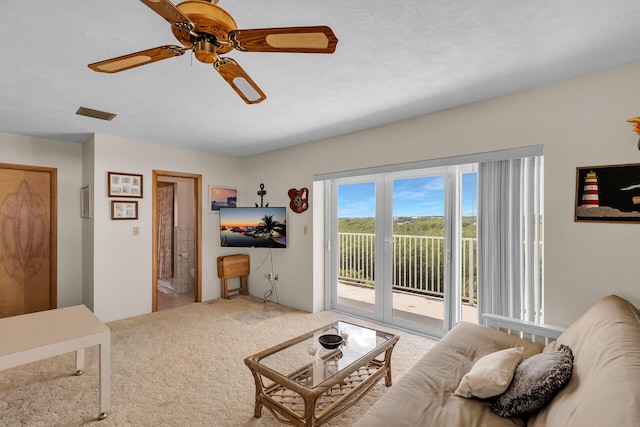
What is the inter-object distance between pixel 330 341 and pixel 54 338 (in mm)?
1762

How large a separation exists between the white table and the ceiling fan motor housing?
6.13 feet

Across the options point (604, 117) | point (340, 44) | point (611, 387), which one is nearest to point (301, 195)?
point (340, 44)

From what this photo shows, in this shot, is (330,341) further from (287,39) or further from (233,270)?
(233,270)

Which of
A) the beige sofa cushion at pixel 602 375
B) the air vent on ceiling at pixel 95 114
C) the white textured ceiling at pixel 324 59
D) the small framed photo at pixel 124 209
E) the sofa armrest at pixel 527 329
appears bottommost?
the sofa armrest at pixel 527 329

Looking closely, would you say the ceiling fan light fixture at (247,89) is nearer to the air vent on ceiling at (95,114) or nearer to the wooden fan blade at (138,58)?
the wooden fan blade at (138,58)

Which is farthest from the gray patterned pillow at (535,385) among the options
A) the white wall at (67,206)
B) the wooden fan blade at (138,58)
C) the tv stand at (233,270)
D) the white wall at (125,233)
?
the white wall at (67,206)

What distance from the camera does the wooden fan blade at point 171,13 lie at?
3.03ft

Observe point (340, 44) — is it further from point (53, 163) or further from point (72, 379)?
point (53, 163)

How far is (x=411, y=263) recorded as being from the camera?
11.8 ft

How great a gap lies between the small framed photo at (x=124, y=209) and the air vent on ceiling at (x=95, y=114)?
46.2 inches

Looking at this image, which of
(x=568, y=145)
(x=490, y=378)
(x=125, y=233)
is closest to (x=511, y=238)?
(x=568, y=145)

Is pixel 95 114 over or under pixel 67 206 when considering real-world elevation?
over

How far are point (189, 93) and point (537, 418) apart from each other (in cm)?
299

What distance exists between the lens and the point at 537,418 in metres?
1.31
